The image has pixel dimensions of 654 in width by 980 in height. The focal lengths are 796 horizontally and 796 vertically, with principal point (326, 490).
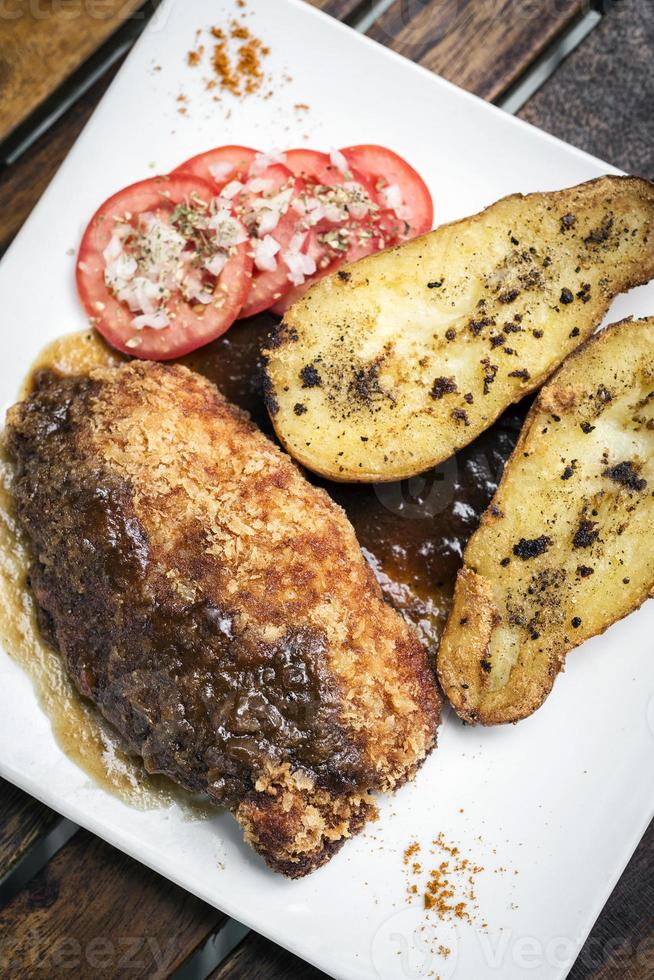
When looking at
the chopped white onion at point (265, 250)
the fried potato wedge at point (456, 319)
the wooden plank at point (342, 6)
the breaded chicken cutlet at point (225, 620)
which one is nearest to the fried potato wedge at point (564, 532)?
the fried potato wedge at point (456, 319)

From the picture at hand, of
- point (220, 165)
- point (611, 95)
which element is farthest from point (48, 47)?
point (611, 95)

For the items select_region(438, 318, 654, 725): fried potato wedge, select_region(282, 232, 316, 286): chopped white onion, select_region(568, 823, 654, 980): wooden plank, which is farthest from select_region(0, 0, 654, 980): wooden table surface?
select_region(568, 823, 654, 980): wooden plank

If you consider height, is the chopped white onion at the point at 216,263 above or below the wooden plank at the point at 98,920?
above

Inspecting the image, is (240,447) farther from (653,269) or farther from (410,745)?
(653,269)

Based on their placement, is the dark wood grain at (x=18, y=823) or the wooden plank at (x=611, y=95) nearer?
the dark wood grain at (x=18, y=823)

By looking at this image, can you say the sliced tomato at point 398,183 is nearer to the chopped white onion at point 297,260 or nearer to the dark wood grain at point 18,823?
the chopped white onion at point 297,260

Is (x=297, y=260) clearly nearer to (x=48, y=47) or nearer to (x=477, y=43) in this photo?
(x=477, y=43)

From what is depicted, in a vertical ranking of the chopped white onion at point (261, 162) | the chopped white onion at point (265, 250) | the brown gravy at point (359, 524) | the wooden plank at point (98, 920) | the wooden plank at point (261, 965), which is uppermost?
the chopped white onion at point (261, 162)
